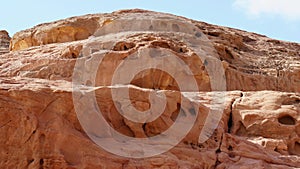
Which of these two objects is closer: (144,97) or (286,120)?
(144,97)

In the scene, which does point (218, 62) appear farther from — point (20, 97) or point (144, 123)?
point (20, 97)

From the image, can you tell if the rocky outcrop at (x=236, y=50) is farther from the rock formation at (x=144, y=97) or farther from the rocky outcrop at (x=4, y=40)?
the rocky outcrop at (x=4, y=40)

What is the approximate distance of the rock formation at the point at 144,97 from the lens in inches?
396

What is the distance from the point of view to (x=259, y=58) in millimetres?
29656

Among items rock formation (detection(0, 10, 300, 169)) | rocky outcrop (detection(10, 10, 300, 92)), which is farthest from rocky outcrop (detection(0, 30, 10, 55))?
rock formation (detection(0, 10, 300, 169))

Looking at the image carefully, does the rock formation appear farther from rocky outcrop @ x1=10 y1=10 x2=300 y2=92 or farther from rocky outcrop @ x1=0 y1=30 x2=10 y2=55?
rocky outcrop @ x1=0 y1=30 x2=10 y2=55

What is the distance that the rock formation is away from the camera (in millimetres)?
10047

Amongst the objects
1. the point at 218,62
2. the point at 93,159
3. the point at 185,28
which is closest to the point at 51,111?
the point at 93,159

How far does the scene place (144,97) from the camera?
12.1m

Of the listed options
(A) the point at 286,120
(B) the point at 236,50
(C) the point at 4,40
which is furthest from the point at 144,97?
(C) the point at 4,40

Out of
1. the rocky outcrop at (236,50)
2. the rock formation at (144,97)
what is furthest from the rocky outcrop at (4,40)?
the rock formation at (144,97)

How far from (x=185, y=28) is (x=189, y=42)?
3.17 m

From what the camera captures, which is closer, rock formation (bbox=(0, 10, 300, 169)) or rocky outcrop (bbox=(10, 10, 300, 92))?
rock formation (bbox=(0, 10, 300, 169))

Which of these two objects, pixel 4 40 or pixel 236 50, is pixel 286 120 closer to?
pixel 236 50
